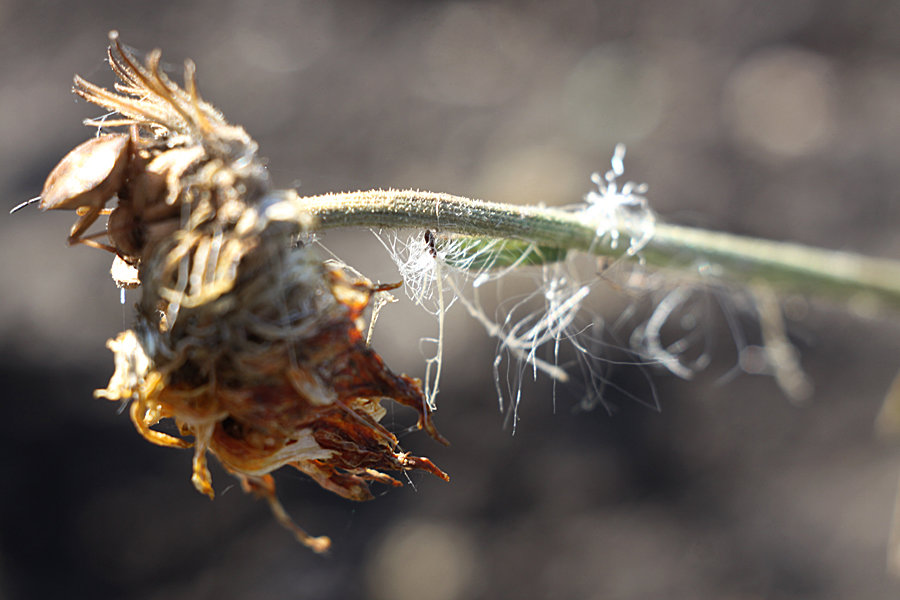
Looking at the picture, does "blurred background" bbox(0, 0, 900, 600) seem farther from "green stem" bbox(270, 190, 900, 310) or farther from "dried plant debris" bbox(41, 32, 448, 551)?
"green stem" bbox(270, 190, 900, 310)

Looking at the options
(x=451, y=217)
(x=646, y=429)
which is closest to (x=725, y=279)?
(x=451, y=217)

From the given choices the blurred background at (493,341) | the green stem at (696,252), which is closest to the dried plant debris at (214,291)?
the green stem at (696,252)

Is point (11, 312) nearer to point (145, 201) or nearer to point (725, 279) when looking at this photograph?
point (145, 201)

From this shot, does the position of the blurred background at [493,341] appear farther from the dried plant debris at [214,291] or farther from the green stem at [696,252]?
the green stem at [696,252]

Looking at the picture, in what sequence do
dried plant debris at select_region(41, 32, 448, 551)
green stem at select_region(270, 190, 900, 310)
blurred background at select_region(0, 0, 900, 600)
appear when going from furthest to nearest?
1. blurred background at select_region(0, 0, 900, 600)
2. green stem at select_region(270, 190, 900, 310)
3. dried plant debris at select_region(41, 32, 448, 551)

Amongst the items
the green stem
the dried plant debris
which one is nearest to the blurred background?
the dried plant debris

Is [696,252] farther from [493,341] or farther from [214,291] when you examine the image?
[493,341]
